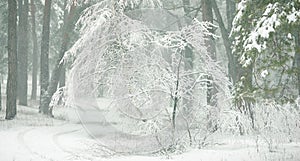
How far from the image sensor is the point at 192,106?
38.3ft

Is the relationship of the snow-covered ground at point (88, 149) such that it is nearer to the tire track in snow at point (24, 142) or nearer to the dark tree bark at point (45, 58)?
the tire track in snow at point (24, 142)

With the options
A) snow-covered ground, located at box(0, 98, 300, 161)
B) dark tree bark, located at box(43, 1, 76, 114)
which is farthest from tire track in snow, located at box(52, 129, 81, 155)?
dark tree bark, located at box(43, 1, 76, 114)

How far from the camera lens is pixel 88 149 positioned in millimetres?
11102

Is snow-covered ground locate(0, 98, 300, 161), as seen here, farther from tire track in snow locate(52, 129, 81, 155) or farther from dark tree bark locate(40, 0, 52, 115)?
dark tree bark locate(40, 0, 52, 115)

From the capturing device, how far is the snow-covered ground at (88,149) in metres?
9.59

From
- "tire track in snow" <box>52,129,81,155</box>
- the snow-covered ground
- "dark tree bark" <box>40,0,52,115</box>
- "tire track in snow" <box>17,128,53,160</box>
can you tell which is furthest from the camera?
"dark tree bark" <box>40,0,52,115</box>

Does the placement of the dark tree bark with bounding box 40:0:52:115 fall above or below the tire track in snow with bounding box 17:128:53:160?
above

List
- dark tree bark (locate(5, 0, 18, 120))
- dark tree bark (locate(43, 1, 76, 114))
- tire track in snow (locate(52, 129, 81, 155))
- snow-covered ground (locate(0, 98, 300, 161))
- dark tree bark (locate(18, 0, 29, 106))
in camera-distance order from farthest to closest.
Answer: dark tree bark (locate(18, 0, 29, 106))
dark tree bark (locate(43, 1, 76, 114))
dark tree bark (locate(5, 0, 18, 120))
tire track in snow (locate(52, 129, 81, 155))
snow-covered ground (locate(0, 98, 300, 161))

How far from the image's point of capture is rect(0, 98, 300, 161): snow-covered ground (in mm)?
9586

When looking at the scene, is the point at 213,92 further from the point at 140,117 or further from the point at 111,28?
the point at 111,28

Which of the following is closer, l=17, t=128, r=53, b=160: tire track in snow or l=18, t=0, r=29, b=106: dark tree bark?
l=17, t=128, r=53, b=160: tire track in snow

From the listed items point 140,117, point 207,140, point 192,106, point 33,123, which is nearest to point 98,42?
point 140,117

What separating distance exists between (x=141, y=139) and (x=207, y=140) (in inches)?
82.7

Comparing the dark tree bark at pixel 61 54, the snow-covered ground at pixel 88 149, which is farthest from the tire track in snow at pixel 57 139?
the dark tree bark at pixel 61 54
